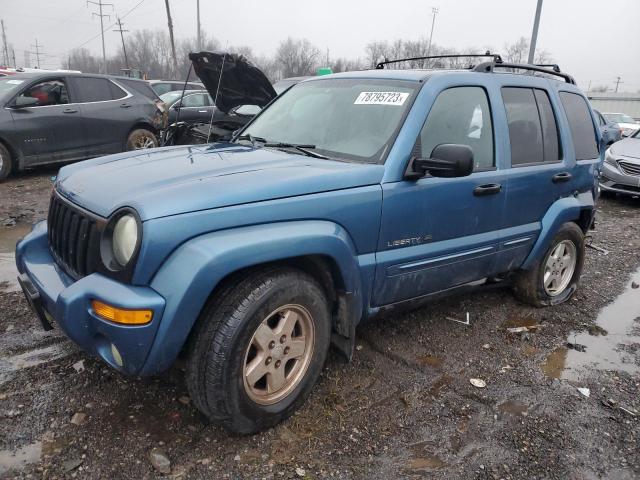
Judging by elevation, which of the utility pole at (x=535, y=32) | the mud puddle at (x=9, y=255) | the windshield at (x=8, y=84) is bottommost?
the mud puddle at (x=9, y=255)

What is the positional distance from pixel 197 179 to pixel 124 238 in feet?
1.47

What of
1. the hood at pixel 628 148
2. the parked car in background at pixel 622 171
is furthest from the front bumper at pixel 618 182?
the hood at pixel 628 148

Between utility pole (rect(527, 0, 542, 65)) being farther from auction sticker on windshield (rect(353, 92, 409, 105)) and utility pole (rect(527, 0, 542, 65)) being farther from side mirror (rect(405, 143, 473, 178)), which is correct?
side mirror (rect(405, 143, 473, 178))

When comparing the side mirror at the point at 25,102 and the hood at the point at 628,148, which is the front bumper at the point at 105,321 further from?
the hood at the point at 628,148

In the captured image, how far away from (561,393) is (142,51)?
84712mm

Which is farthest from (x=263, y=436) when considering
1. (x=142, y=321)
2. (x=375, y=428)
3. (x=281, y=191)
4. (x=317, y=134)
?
(x=317, y=134)

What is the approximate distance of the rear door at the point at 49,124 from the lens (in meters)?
7.96

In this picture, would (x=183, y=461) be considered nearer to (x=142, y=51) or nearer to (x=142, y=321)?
(x=142, y=321)

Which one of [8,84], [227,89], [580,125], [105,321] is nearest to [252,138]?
[105,321]

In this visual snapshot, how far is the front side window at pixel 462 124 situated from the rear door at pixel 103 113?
7.16m

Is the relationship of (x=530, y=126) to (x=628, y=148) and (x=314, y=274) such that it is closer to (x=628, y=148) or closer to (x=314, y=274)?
(x=314, y=274)

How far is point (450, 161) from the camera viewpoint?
2.76 meters

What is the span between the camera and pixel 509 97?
3.67m

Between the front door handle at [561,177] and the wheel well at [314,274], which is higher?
the front door handle at [561,177]
